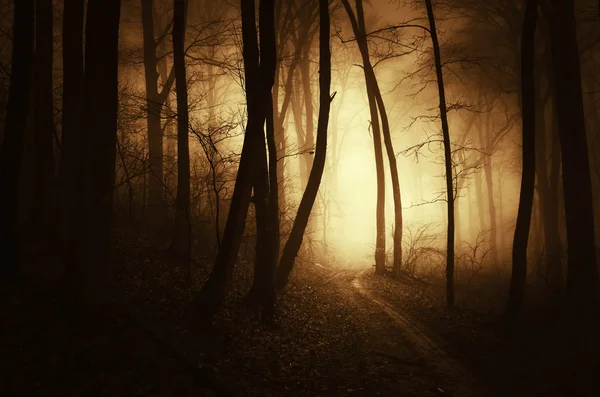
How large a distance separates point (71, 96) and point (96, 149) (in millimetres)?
3799

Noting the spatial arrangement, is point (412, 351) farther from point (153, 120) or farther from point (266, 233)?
point (153, 120)

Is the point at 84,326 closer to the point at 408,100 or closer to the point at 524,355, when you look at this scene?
the point at 524,355

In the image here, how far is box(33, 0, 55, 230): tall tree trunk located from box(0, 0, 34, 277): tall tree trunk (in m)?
2.05

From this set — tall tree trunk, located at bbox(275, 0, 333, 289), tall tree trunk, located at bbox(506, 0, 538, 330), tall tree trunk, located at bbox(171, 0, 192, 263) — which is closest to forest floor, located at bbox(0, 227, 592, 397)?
tall tree trunk, located at bbox(171, 0, 192, 263)

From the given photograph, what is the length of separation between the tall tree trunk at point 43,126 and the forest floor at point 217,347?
1.50 meters

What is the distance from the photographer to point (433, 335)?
9.32 meters

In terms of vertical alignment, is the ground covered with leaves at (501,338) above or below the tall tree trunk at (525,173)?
below

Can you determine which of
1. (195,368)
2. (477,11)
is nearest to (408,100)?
(477,11)

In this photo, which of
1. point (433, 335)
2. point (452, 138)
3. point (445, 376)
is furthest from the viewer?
point (452, 138)

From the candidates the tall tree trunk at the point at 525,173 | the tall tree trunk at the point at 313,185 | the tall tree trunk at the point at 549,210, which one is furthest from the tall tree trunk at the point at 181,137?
the tall tree trunk at the point at 549,210

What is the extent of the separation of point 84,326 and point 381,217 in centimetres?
1379

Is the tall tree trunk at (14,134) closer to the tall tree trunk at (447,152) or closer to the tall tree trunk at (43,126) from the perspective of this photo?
the tall tree trunk at (43,126)

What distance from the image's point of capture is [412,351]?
833 centimetres

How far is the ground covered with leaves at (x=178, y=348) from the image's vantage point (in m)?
5.05
